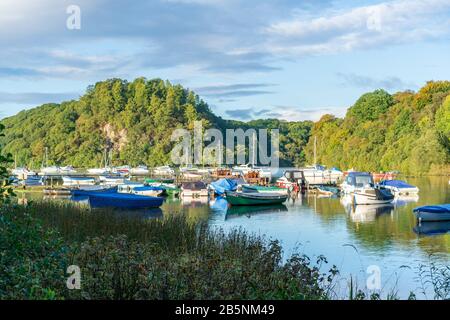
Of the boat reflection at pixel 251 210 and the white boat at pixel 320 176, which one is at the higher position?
the white boat at pixel 320 176

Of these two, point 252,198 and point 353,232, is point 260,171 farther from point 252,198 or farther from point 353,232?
point 353,232

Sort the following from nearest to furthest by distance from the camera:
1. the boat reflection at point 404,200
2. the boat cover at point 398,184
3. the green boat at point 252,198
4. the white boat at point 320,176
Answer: the green boat at point 252,198 < the boat reflection at point 404,200 < the boat cover at point 398,184 < the white boat at point 320,176

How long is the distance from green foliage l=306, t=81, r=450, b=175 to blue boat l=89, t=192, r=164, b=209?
5581 centimetres

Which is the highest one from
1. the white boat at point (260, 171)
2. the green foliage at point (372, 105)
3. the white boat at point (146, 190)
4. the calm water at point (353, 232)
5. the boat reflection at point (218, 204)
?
the green foliage at point (372, 105)

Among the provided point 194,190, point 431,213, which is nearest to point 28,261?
point 431,213

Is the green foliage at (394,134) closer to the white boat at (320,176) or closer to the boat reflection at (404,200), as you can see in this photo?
the white boat at (320,176)

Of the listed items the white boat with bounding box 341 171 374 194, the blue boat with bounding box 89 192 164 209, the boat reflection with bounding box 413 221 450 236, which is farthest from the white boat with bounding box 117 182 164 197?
the boat reflection with bounding box 413 221 450 236

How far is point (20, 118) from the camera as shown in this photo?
17700 cm

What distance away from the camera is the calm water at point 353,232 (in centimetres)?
1980

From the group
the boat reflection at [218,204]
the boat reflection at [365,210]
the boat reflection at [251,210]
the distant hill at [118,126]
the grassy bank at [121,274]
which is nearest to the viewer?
the grassy bank at [121,274]

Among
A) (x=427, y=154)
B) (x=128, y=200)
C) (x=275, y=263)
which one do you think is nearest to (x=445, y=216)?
(x=128, y=200)

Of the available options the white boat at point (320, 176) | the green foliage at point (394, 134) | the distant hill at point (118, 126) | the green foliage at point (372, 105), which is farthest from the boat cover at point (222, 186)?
the distant hill at point (118, 126)

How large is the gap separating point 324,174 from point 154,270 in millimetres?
75508

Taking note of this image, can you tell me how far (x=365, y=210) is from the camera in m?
44.0
